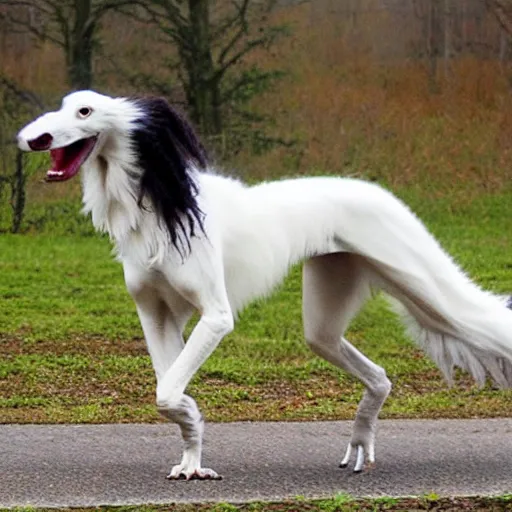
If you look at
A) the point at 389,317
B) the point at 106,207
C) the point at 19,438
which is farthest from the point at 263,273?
the point at 389,317

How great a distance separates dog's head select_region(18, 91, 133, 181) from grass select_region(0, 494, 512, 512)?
1.35 m

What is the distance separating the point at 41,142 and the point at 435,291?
1.81 metres

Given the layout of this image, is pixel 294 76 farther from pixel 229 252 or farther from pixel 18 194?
pixel 229 252

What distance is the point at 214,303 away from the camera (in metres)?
5.39

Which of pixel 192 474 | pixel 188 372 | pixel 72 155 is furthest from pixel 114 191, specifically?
pixel 192 474

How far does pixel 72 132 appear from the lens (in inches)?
206

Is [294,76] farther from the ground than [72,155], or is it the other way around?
[294,76]

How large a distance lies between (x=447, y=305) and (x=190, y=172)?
127cm

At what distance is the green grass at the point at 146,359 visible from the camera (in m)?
7.41

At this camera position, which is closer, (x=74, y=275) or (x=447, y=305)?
(x=447, y=305)

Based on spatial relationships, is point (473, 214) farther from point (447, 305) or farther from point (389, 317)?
Result: point (447, 305)

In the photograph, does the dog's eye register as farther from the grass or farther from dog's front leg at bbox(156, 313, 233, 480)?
the grass

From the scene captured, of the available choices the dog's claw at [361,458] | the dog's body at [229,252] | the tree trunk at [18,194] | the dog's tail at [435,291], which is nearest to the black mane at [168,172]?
the dog's body at [229,252]

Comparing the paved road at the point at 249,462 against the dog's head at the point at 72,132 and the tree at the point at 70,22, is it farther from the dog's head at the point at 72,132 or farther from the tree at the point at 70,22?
the tree at the point at 70,22
